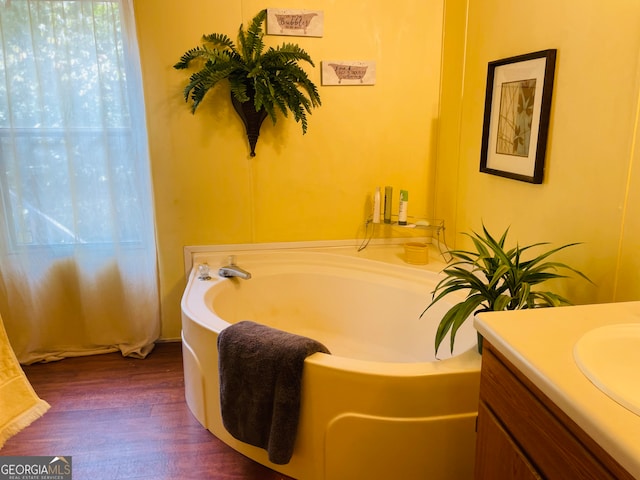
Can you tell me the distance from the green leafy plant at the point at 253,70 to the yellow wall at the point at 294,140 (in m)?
0.08

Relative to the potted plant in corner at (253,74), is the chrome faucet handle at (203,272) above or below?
below

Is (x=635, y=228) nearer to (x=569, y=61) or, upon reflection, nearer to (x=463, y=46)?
(x=569, y=61)

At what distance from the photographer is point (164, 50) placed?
2.55 metres

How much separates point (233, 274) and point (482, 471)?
1.66 meters

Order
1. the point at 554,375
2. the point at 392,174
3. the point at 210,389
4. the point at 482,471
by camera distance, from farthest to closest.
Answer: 1. the point at 392,174
2. the point at 210,389
3. the point at 482,471
4. the point at 554,375

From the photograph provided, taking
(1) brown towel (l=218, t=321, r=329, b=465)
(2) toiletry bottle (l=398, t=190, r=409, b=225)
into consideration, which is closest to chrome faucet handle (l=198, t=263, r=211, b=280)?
(1) brown towel (l=218, t=321, r=329, b=465)

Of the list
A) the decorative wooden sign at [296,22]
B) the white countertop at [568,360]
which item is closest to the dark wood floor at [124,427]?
the white countertop at [568,360]

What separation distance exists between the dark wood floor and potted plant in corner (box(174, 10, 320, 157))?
148 centimetres

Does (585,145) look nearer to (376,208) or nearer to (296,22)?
(376,208)

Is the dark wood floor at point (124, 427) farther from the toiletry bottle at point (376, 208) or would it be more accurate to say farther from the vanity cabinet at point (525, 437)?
the toiletry bottle at point (376, 208)

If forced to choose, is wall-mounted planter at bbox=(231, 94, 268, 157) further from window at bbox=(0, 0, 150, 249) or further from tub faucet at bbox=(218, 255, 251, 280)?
tub faucet at bbox=(218, 255, 251, 280)

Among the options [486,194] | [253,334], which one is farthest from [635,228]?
[253,334]

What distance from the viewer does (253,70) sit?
96.4 inches

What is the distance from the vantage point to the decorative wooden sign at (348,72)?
267 centimetres
